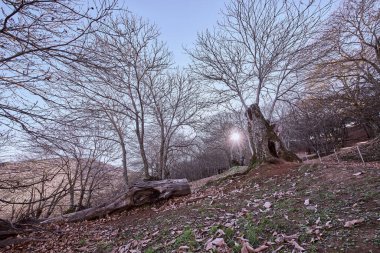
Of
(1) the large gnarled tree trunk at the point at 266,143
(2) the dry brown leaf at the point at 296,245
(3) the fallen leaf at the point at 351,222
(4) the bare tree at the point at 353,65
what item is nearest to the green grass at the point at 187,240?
(2) the dry brown leaf at the point at 296,245

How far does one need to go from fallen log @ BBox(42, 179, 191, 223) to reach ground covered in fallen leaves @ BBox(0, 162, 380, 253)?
0.35 metres

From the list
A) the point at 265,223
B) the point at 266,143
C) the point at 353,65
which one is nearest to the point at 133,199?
the point at 265,223

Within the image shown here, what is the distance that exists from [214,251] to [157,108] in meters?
11.6

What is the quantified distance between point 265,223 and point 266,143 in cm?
534

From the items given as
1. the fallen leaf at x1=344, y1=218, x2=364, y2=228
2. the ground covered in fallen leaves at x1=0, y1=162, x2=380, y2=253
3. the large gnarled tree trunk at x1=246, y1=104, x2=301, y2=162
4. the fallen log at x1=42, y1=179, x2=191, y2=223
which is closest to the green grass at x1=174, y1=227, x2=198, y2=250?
the ground covered in fallen leaves at x1=0, y1=162, x2=380, y2=253

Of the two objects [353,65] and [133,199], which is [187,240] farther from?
[353,65]

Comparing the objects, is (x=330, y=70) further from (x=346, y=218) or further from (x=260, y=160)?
(x=346, y=218)

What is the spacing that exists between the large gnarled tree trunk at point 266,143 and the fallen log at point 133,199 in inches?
126

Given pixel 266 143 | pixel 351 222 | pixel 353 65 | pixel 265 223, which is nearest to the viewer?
pixel 351 222

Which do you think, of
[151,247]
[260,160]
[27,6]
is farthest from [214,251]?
[260,160]

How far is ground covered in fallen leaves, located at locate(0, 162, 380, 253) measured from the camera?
2639 mm

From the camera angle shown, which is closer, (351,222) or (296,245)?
(296,245)

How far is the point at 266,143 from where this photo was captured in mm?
8344

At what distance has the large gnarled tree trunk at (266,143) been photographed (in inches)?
327
